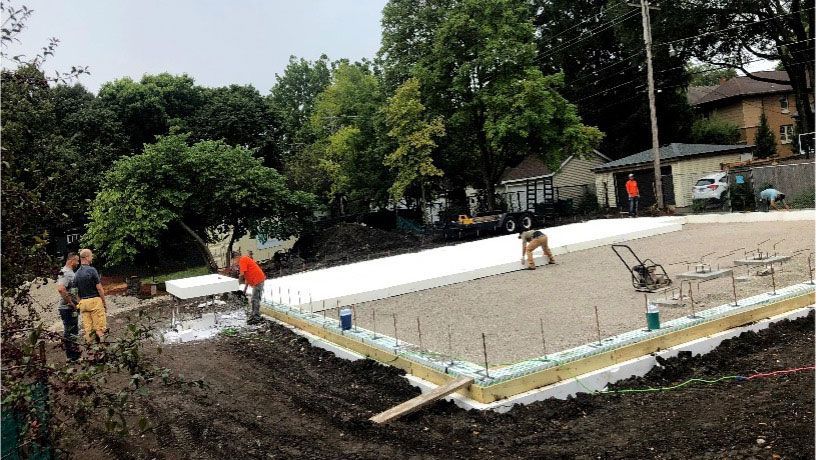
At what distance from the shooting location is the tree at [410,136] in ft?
81.0

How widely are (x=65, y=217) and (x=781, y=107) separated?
156ft

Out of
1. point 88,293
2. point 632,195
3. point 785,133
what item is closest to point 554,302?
point 88,293

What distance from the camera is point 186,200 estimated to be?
67.7 feet

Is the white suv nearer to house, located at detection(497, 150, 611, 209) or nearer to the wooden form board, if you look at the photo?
house, located at detection(497, 150, 611, 209)

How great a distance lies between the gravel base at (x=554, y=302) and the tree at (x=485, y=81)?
34.3 ft

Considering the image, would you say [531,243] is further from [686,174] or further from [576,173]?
[576,173]

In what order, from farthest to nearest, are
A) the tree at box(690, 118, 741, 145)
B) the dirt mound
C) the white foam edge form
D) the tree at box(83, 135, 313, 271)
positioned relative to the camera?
the tree at box(690, 118, 741, 145) → the dirt mound → the tree at box(83, 135, 313, 271) → the white foam edge form

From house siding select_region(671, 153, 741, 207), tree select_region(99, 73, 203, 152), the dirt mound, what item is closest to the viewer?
the dirt mound

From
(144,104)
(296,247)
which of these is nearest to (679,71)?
(296,247)

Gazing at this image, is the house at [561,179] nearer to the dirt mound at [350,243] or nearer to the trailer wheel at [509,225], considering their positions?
the trailer wheel at [509,225]

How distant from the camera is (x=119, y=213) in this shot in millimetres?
19156

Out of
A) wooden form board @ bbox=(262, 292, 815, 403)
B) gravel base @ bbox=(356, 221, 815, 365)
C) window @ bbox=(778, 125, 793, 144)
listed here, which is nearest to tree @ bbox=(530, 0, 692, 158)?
window @ bbox=(778, 125, 793, 144)

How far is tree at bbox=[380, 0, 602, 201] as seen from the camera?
24.4 m

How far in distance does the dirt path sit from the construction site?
0.02 metres
